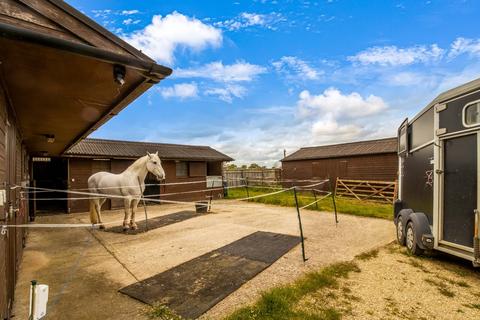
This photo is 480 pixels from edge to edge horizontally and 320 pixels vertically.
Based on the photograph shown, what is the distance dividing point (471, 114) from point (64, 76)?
515cm

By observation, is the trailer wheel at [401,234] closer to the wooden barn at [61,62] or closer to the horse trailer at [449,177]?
the horse trailer at [449,177]

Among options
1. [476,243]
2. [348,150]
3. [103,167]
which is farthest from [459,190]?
[348,150]

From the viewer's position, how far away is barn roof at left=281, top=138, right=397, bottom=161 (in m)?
14.8

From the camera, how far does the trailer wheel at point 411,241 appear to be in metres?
4.51

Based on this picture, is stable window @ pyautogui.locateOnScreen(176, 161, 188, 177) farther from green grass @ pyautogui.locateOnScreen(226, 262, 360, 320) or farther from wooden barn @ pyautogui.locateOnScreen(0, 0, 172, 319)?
green grass @ pyautogui.locateOnScreen(226, 262, 360, 320)

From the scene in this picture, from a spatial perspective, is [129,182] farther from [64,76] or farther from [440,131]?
[440,131]

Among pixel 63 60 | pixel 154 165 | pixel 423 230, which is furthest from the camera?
pixel 154 165

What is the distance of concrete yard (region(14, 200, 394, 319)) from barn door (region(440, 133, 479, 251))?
1730 millimetres

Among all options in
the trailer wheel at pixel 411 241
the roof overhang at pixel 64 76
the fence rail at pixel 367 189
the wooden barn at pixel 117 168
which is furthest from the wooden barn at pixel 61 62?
the fence rail at pixel 367 189

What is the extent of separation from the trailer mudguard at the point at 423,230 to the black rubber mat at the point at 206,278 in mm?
2365

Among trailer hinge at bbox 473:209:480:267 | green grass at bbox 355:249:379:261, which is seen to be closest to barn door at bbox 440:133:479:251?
trailer hinge at bbox 473:209:480:267

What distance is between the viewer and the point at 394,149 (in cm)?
1390

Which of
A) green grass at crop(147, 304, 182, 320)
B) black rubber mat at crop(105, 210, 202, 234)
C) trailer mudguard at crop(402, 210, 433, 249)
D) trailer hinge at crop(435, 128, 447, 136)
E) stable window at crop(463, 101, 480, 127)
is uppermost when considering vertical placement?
stable window at crop(463, 101, 480, 127)

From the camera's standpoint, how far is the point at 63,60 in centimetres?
171
